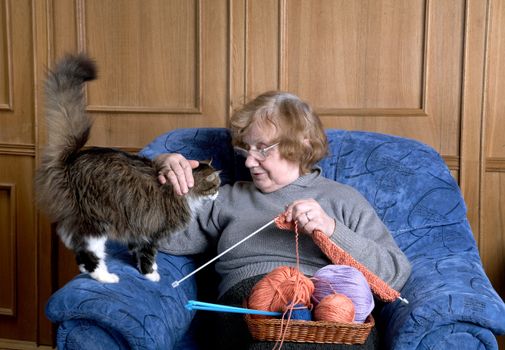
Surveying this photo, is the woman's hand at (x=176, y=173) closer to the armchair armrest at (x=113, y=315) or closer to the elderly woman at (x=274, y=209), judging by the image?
the elderly woman at (x=274, y=209)

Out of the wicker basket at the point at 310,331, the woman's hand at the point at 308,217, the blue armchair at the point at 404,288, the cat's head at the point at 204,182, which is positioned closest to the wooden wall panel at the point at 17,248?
the blue armchair at the point at 404,288

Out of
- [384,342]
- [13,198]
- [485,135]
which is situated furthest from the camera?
[13,198]

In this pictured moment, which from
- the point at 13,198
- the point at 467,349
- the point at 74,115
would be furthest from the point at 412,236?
the point at 13,198

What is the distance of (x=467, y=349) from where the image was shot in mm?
1192

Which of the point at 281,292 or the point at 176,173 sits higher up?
the point at 176,173

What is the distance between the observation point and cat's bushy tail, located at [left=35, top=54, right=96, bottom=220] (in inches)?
56.2

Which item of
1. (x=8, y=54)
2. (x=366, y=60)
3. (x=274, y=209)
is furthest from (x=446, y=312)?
(x=8, y=54)

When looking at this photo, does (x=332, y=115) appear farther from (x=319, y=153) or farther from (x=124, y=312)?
(x=124, y=312)

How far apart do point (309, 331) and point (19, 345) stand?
1.87 m

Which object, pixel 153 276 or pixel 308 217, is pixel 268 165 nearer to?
pixel 308 217

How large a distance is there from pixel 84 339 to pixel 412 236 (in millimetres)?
971

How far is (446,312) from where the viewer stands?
1.21 meters

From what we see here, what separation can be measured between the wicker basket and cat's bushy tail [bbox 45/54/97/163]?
2.11ft

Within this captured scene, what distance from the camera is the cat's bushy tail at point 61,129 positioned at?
4.68 feet
